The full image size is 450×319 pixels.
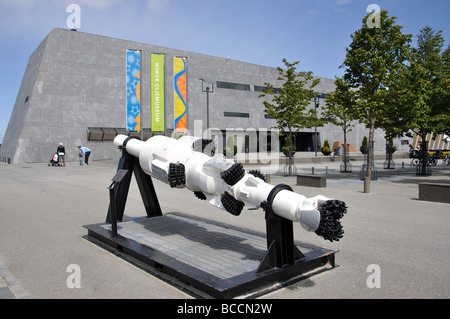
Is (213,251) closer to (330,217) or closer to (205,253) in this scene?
(205,253)

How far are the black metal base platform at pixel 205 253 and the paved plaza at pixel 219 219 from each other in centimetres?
18

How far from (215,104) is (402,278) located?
37.9 m

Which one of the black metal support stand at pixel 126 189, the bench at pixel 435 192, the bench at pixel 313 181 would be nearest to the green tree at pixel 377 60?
the bench at pixel 313 181

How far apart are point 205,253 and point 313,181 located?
10.5 m

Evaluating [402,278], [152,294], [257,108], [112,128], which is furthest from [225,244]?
[257,108]

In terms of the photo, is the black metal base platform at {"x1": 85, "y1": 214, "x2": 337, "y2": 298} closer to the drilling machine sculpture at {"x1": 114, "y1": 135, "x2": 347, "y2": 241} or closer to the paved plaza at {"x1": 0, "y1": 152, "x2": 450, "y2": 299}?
the paved plaza at {"x1": 0, "y1": 152, "x2": 450, "y2": 299}

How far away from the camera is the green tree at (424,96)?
54.3 feet

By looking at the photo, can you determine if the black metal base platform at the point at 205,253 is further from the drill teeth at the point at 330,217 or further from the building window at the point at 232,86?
the building window at the point at 232,86

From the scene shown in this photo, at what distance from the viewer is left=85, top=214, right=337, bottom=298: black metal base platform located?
4.52 meters

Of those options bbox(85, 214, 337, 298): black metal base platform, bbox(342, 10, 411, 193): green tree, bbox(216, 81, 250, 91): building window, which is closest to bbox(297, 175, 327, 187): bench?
bbox(342, 10, 411, 193): green tree

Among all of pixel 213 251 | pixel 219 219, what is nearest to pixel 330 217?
pixel 213 251

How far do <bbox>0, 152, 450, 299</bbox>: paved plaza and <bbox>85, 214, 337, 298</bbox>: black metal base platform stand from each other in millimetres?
181

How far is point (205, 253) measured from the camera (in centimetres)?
582
